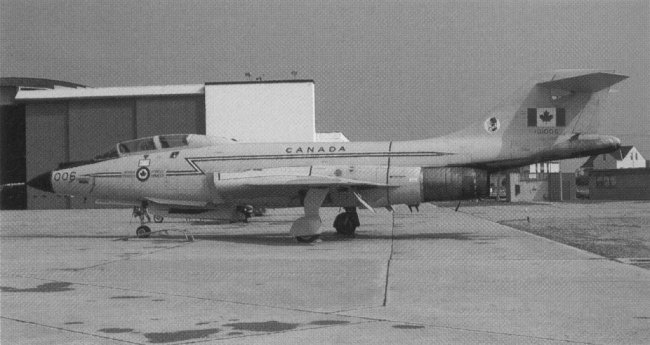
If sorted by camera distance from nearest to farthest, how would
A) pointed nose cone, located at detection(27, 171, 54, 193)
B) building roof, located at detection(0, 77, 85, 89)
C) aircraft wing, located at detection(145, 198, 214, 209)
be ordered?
aircraft wing, located at detection(145, 198, 214, 209) → pointed nose cone, located at detection(27, 171, 54, 193) → building roof, located at detection(0, 77, 85, 89)

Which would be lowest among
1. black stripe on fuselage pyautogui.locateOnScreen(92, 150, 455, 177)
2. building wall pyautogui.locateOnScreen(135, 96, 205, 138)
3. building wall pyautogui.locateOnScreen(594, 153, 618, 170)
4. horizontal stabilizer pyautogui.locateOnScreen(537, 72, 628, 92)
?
black stripe on fuselage pyautogui.locateOnScreen(92, 150, 455, 177)

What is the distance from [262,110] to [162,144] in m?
23.0

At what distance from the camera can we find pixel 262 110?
40.3 m

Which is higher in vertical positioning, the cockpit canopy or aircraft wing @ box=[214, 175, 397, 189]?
the cockpit canopy

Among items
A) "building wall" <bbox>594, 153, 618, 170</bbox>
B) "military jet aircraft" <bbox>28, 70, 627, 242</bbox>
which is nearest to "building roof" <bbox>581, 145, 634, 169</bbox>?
"building wall" <bbox>594, 153, 618, 170</bbox>

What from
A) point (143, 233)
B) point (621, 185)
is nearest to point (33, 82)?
point (143, 233)

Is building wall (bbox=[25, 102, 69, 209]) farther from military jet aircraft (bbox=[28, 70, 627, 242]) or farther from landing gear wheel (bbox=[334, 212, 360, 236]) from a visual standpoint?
landing gear wheel (bbox=[334, 212, 360, 236])

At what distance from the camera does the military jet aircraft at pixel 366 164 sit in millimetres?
15312

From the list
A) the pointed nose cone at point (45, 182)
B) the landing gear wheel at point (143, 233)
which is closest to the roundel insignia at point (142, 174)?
the landing gear wheel at point (143, 233)

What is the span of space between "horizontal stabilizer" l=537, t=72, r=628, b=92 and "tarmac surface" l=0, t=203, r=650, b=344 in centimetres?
388

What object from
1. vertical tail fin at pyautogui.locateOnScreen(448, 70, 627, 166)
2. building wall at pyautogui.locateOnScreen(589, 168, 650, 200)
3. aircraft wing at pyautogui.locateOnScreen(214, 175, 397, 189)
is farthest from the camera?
building wall at pyautogui.locateOnScreen(589, 168, 650, 200)

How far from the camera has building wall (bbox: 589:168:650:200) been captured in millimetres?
54844

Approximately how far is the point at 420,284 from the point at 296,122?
3135cm

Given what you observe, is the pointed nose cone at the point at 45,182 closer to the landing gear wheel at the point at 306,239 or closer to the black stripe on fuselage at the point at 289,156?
the black stripe on fuselage at the point at 289,156
